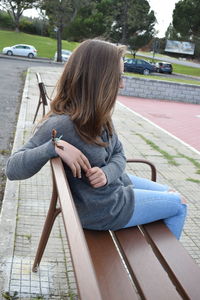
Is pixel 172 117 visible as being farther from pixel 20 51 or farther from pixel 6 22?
pixel 6 22

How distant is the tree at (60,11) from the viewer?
3903 centimetres

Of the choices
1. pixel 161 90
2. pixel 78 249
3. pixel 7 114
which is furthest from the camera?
pixel 161 90

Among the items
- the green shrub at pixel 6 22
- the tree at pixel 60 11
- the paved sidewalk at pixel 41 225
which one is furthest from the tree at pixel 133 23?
the paved sidewalk at pixel 41 225

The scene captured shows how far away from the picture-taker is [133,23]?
47719 mm

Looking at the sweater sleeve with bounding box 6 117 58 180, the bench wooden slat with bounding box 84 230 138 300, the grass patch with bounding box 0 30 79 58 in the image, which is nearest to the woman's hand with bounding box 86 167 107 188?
the sweater sleeve with bounding box 6 117 58 180

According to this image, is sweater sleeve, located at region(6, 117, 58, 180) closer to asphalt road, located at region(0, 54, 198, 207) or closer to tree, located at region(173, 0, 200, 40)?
asphalt road, located at region(0, 54, 198, 207)

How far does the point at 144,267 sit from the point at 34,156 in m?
0.73

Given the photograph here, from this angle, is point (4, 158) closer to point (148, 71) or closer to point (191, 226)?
point (191, 226)

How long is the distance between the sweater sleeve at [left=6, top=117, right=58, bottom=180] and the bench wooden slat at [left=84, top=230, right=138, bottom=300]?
0.48 m

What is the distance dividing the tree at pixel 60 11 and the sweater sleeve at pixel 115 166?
37.3 metres

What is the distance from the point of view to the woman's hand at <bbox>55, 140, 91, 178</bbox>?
73.7 inches

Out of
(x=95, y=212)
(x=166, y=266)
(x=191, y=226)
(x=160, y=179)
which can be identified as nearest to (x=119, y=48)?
(x=95, y=212)

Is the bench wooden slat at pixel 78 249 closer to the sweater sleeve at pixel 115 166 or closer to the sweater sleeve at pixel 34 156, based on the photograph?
the sweater sleeve at pixel 34 156

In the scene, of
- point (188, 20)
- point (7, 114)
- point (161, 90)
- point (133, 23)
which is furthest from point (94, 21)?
point (7, 114)
